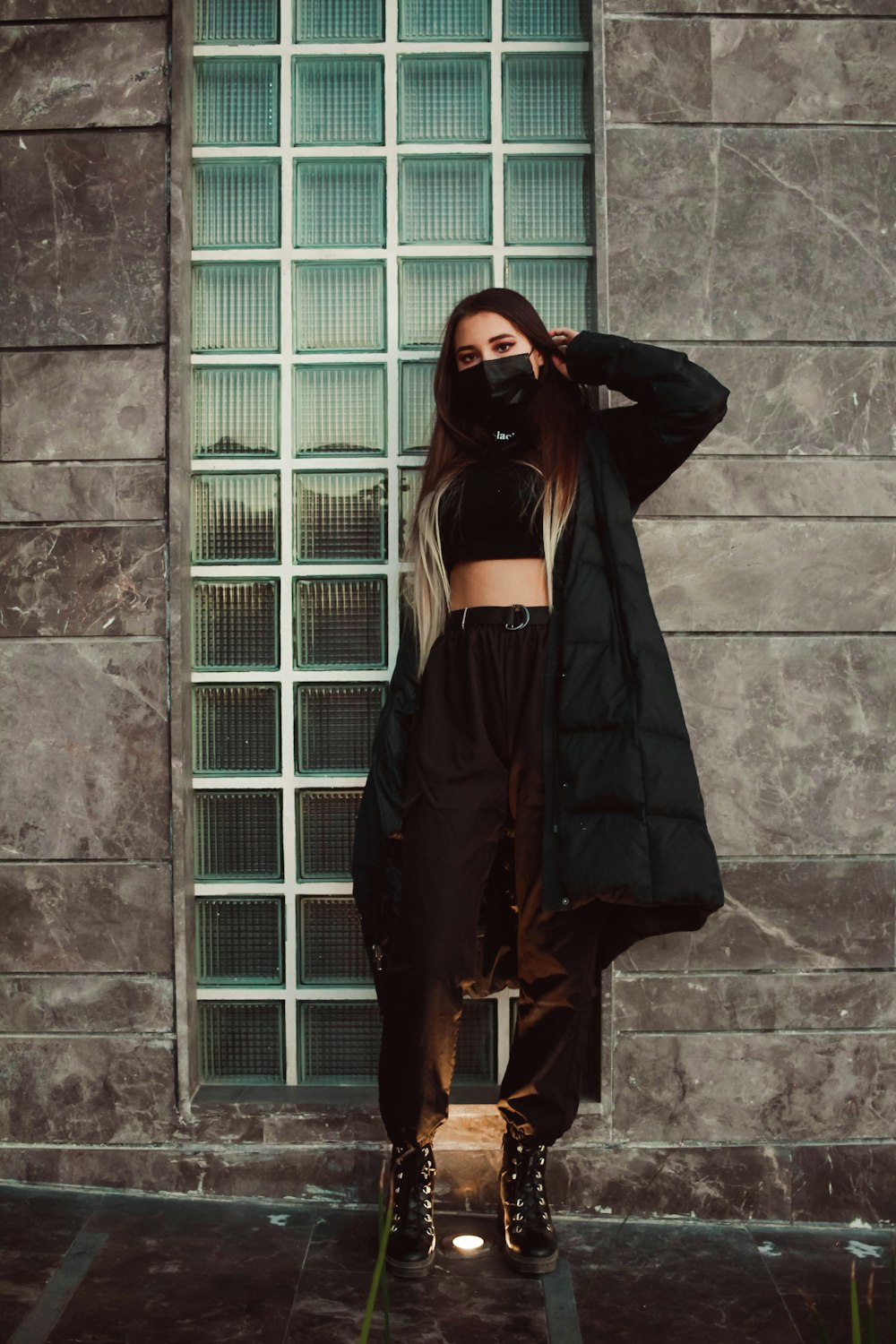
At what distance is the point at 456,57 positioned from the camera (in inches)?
138

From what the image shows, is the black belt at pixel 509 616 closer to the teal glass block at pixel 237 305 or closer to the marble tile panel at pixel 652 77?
the teal glass block at pixel 237 305

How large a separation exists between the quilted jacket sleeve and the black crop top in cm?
27

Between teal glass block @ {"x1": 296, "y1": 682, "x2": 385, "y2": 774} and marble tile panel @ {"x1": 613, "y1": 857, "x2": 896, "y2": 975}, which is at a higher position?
teal glass block @ {"x1": 296, "y1": 682, "x2": 385, "y2": 774}

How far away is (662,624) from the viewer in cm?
325

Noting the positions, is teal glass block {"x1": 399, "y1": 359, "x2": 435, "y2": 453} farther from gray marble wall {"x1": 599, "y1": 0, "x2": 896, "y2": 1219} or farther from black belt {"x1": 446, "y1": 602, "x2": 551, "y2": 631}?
black belt {"x1": 446, "y1": 602, "x2": 551, "y2": 631}

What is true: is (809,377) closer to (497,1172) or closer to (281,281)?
(281,281)

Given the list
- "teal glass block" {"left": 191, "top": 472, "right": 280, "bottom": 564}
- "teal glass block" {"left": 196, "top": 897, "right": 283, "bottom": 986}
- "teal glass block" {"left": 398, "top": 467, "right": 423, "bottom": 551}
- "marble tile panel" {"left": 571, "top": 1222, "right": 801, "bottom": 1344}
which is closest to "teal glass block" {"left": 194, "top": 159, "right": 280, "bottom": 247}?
"teal glass block" {"left": 191, "top": 472, "right": 280, "bottom": 564}

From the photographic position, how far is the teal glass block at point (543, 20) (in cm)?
349

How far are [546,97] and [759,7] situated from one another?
67cm

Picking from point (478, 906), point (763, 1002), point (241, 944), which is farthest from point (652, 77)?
point (241, 944)

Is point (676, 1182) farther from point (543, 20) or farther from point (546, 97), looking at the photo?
point (543, 20)

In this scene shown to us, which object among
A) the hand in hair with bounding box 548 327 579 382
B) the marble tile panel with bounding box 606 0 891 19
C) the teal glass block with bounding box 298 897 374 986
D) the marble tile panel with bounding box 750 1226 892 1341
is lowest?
the marble tile panel with bounding box 750 1226 892 1341

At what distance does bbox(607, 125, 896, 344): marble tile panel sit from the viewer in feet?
10.7

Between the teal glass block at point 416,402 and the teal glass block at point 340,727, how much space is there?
77cm
